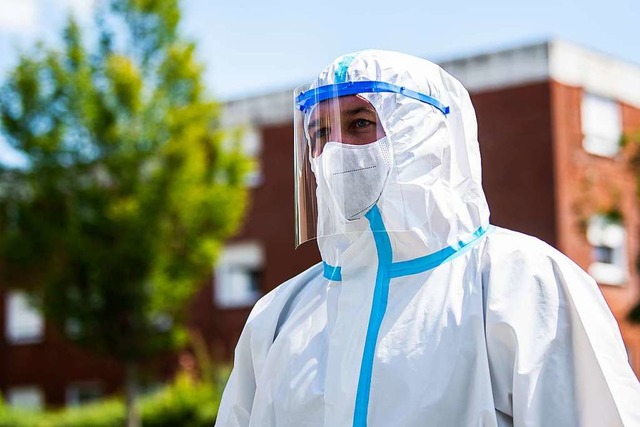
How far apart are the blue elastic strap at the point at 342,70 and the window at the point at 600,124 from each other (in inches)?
810

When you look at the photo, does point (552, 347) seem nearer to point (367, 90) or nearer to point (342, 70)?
point (367, 90)

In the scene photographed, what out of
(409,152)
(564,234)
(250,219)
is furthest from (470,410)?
(250,219)

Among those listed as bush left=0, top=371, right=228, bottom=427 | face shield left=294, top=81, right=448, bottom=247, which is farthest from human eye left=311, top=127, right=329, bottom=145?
bush left=0, top=371, right=228, bottom=427

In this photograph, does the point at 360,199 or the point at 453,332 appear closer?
the point at 453,332

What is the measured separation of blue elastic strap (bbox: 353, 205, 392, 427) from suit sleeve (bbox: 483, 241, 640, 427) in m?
0.30

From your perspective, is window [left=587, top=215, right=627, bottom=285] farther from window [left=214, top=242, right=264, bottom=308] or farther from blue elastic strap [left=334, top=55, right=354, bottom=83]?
blue elastic strap [left=334, top=55, right=354, bottom=83]

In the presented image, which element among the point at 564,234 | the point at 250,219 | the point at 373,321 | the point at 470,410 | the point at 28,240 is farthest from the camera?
the point at 250,219

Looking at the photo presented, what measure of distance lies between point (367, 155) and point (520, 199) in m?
19.8

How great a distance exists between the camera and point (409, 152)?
331 centimetres

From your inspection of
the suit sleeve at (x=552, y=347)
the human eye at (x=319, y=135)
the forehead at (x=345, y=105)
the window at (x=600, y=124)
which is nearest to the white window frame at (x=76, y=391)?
the window at (x=600, y=124)

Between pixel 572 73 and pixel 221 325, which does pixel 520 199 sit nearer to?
pixel 572 73

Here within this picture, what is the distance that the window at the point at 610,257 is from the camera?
2344 centimetres

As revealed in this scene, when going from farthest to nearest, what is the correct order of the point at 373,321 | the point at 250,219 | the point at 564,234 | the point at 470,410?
the point at 250,219
the point at 564,234
the point at 373,321
the point at 470,410

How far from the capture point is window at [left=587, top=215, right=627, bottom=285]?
2344 cm
